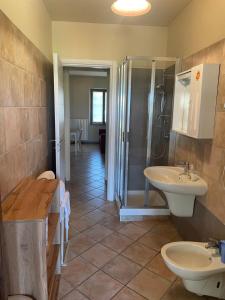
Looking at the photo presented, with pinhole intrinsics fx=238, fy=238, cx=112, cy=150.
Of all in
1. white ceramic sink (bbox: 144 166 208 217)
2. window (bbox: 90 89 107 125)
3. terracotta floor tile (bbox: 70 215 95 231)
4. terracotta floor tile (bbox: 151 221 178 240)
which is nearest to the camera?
white ceramic sink (bbox: 144 166 208 217)

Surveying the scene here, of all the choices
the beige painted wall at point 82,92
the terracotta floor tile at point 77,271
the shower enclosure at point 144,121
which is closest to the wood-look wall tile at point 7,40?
the shower enclosure at point 144,121

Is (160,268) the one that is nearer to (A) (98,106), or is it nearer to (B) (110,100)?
(B) (110,100)

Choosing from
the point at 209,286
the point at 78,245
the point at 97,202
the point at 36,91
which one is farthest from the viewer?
the point at 97,202

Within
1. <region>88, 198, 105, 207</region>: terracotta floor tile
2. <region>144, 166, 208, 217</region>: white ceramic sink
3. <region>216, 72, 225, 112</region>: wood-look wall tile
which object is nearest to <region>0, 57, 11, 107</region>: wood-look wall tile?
<region>144, 166, 208, 217</region>: white ceramic sink

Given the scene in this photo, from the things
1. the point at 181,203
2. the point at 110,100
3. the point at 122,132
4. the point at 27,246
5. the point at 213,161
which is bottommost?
the point at 181,203

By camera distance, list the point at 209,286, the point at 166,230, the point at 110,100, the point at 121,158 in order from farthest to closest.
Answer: the point at 110,100, the point at 121,158, the point at 166,230, the point at 209,286

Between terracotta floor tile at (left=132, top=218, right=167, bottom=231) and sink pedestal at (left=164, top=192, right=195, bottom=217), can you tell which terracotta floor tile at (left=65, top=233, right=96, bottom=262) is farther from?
sink pedestal at (left=164, top=192, right=195, bottom=217)

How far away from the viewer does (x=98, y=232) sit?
9.04ft

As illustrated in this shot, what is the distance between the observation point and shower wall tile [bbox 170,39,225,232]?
192cm

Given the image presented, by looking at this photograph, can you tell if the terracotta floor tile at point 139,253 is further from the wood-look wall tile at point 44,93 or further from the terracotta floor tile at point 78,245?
the wood-look wall tile at point 44,93

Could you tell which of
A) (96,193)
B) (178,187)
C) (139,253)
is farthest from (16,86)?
(96,193)

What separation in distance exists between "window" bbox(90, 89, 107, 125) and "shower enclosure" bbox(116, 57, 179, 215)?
17.1 ft

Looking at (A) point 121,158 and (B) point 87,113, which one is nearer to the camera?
(A) point 121,158

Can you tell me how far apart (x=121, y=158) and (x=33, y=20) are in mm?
1914
